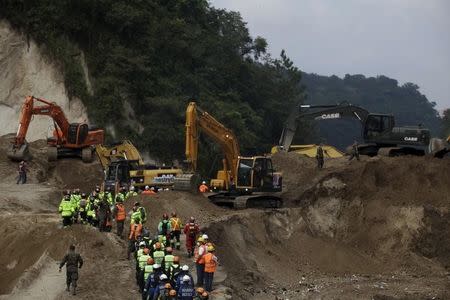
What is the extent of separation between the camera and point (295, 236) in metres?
35.0

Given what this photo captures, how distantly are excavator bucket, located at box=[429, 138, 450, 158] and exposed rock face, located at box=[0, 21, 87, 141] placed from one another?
23.9 m

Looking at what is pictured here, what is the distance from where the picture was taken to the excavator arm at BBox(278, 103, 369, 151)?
44.3m

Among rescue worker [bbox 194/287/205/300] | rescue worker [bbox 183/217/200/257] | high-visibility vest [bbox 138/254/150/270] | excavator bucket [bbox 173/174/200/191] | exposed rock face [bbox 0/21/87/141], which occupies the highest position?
exposed rock face [bbox 0/21/87/141]

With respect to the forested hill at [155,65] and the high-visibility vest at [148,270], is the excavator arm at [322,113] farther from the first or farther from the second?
the high-visibility vest at [148,270]

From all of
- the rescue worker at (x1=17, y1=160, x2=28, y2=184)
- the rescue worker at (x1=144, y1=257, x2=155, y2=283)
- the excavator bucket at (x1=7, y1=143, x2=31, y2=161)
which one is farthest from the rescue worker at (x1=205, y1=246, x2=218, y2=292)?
the excavator bucket at (x1=7, y1=143, x2=31, y2=161)

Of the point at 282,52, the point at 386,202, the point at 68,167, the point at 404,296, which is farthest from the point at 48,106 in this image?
the point at 282,52

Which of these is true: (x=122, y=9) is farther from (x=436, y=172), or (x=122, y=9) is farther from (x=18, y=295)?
(x=18, y=295)

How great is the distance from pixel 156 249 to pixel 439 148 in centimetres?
2335

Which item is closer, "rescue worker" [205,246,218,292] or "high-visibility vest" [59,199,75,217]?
"rescue worker" [205,246,218,292]

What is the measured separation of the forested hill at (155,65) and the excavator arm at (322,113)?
1193 centimetres

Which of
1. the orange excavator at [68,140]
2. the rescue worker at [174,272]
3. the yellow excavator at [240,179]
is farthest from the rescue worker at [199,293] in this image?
the orange excavator at [68,140]

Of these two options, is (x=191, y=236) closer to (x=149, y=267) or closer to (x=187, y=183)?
(x=149, y=267)

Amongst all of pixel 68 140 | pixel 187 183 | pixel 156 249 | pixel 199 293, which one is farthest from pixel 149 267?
pixel 68 140

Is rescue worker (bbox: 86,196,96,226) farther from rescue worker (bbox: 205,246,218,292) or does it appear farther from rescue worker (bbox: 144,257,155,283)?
rescue worker (bbox: 144,257,155,283)
